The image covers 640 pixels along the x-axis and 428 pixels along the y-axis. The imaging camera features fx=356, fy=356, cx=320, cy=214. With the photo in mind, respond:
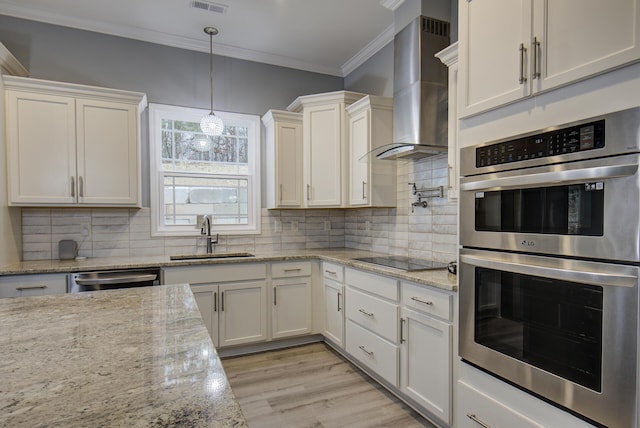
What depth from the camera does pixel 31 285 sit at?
8.36 feet

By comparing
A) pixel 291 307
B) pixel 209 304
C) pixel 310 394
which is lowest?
pixel 310 394

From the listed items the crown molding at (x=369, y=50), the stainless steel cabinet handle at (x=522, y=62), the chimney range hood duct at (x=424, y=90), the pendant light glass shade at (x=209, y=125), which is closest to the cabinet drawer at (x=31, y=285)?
the pendant light glass shade at (x=209, y=125)

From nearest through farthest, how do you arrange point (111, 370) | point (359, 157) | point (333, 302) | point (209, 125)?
point (111, 370), point (209, 125), point (333, 302), point (359, 157)

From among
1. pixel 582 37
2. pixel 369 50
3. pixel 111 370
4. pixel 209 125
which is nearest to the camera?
pixel 111 370

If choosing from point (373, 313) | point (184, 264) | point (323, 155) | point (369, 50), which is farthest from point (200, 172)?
point (373, 313)

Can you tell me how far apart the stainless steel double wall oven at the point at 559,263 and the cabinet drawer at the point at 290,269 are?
1.88 meters

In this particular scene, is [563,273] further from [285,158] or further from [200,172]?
[200,172]

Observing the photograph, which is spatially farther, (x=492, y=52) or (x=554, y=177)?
(x=492, y=52)

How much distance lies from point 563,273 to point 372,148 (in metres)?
2.18

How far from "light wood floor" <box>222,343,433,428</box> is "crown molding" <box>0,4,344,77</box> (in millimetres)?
3040

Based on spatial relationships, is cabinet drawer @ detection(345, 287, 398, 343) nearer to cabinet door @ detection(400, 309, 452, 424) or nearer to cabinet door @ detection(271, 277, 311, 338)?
cabinet door @ detection(400, 309, 452, 424)

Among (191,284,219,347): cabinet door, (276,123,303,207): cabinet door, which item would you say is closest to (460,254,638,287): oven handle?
(191,284,219,347): cabinet door

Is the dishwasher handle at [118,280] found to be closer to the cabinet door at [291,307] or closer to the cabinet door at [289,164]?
the cabinet door at [291,307]

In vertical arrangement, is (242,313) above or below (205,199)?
below
